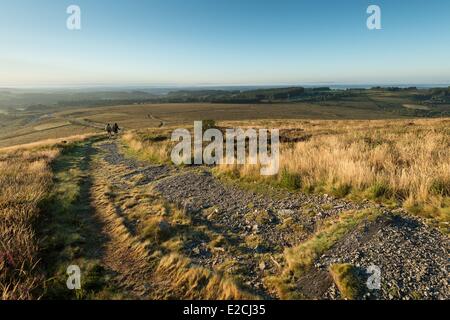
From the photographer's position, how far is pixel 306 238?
6.46 m

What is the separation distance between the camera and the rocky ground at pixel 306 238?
14.9 ft

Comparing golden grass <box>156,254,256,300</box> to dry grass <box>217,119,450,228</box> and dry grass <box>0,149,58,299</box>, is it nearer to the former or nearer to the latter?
dry grass <box>0,149,58,299</box>

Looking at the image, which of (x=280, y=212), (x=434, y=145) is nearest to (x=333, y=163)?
(x=280, y=212)

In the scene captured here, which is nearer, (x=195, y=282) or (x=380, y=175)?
(x=195, y=282)

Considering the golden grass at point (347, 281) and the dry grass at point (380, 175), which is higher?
the dry grass at point (380, 175)

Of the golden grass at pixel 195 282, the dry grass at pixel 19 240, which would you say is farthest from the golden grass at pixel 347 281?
the dry grass at pixel 19 240

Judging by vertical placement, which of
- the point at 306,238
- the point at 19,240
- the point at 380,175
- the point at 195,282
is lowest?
the point at 195,282

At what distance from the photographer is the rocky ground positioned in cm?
Answer: 455

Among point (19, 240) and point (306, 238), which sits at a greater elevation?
point (19, 240)

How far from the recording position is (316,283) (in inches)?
188

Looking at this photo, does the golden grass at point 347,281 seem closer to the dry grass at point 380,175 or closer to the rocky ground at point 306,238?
the rocky ground at point 306,238

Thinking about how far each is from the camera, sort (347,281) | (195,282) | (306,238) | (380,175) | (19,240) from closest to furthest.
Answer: (347,281) → (195,282) → (19,240) → (306,238) → (380,175)

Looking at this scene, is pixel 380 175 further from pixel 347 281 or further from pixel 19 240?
pixel 19 240

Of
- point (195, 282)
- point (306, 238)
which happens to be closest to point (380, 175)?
point (306, 238)
